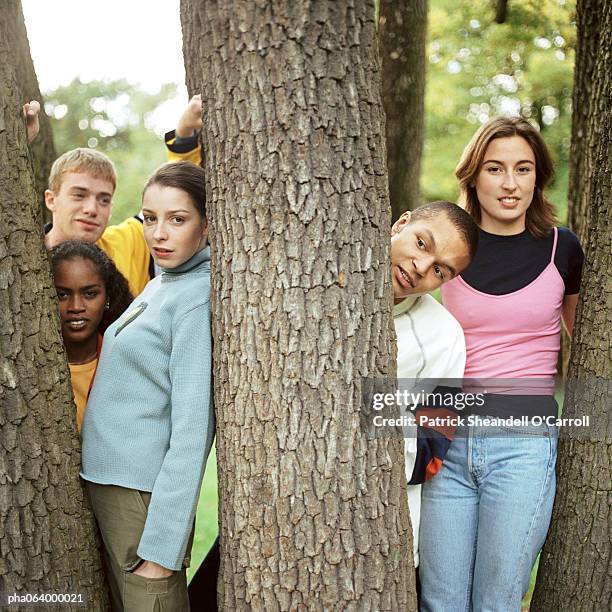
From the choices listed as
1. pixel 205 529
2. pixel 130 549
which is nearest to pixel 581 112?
pixel 130 549

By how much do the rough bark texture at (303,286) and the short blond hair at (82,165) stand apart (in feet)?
5.40

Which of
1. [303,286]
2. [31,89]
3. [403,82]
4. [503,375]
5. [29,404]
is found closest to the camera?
[303,286]

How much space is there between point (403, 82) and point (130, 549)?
4427 mm

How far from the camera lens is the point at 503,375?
2844 mm

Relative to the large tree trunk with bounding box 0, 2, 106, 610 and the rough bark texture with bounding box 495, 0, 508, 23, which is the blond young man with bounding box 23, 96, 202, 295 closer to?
the large tree trunk with bounding box 0, 2, 106, 610

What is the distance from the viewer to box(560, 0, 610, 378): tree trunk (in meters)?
4.26

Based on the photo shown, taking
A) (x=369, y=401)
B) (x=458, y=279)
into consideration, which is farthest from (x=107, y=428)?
(x=458, y=279)

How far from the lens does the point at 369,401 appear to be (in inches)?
87.9

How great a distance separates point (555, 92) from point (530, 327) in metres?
15.5

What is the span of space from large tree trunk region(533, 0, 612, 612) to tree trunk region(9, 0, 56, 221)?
2072 millimetres

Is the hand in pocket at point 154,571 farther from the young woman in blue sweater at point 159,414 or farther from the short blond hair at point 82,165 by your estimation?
the short blond hair at point 82,165

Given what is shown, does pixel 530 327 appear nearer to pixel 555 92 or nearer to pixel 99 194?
pixel 99 194

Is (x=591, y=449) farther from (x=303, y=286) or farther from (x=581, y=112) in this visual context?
(x=581, y=112)

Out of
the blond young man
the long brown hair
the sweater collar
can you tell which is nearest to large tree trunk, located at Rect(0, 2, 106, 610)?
the sweater collar
